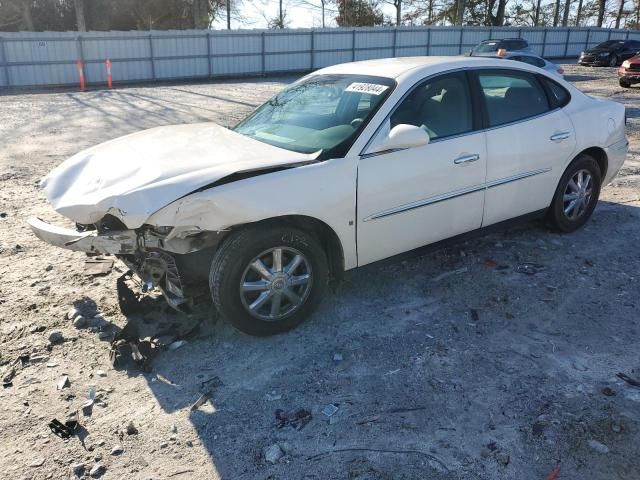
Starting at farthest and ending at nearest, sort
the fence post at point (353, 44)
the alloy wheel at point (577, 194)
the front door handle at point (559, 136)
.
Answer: the fence post at point (353, 44)
the alloy wheel at point (577, 194)
the front door handle at point (559, 136)

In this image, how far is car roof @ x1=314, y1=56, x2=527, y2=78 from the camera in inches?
170

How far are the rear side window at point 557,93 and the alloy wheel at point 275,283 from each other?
2.95 m

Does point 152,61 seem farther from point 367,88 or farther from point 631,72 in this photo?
point 367,88

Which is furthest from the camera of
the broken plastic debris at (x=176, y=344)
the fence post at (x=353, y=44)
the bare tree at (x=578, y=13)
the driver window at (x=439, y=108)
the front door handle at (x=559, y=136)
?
the bare tree at (x=578, y=13)

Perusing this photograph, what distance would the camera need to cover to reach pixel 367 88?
13.9 feet

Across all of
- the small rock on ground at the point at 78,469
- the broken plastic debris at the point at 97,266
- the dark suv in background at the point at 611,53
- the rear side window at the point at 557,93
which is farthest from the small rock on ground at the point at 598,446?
the dark suv in background at the point at 611,53

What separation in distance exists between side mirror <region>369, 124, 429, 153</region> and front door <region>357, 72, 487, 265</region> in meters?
0.05

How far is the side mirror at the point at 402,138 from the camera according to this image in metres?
3.79

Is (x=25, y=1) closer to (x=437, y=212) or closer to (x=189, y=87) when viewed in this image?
(x=189, y=87)

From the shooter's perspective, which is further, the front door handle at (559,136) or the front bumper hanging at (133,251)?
the front door handle at (559,136)

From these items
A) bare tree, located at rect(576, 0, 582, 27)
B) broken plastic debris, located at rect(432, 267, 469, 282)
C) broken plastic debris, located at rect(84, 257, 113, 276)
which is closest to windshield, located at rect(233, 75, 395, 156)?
broken plastic debris, located at rect(432, 267, 469, 282)

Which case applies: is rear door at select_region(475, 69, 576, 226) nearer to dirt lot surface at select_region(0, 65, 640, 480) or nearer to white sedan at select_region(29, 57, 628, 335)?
white sedan at select_region(29, 57, 628, 335)

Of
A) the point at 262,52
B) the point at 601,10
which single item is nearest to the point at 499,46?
the point at 262,52

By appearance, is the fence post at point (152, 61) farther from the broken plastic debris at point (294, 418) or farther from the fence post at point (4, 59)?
the broken plastic debris at point (294, 418)
